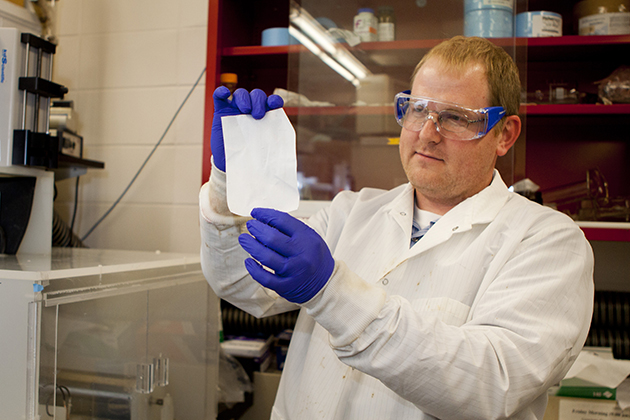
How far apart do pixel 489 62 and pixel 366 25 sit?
682 millimetres

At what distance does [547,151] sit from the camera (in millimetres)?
1796

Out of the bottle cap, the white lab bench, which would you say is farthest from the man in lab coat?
the bottle cap

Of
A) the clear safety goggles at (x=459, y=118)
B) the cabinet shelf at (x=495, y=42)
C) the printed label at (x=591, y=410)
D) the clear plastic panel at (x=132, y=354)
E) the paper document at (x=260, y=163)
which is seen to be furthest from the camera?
the cabinet shelf at (x=495, y=42)

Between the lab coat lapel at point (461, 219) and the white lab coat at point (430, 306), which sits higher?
the lab coat lapel at point (461, 219)

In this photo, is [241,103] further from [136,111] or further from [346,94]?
[136,111]

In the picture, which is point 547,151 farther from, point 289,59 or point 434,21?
point 289,59

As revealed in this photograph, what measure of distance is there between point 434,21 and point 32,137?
1304 mm

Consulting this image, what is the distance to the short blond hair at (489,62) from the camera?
3.51 feet

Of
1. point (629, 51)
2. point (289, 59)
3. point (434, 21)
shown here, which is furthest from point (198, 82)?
point (629, 51)

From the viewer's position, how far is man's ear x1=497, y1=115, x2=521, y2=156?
3.78ft

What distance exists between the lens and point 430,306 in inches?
37.7

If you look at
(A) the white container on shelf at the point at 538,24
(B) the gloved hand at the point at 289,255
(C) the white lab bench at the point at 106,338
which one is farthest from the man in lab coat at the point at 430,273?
(A) the white container on shelf at the point at 538,24

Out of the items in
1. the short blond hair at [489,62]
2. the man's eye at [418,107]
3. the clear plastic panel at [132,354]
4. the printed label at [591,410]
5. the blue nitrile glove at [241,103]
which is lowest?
the printed label at [591,410]

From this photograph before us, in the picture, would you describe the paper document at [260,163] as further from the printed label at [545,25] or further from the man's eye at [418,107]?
the printed label at [545,25]
